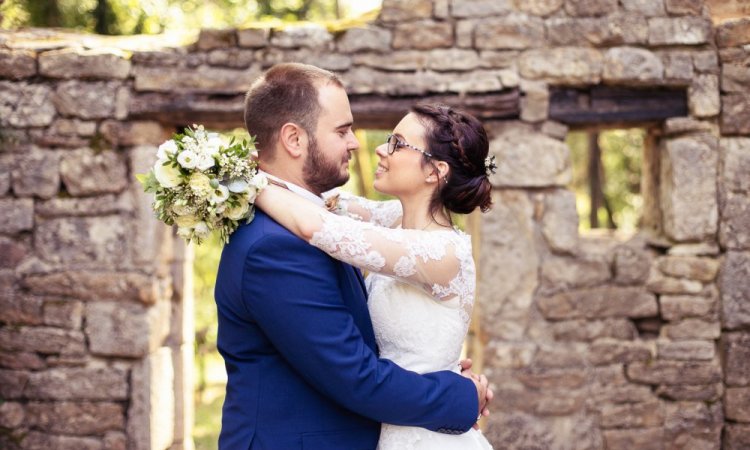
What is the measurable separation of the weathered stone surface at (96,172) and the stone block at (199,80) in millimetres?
467

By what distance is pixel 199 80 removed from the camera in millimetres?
4184

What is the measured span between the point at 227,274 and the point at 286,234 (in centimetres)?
22

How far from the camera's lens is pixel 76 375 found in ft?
13.8

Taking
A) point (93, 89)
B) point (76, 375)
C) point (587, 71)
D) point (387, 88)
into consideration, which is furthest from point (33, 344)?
point (587, 71)

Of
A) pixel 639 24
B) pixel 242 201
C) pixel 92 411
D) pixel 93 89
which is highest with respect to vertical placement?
pixel 639 24

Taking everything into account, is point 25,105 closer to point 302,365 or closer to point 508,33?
point 508,33

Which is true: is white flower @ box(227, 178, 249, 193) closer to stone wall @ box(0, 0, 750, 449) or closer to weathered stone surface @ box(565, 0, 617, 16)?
stone wall @ box(0, 0, 750, 449)

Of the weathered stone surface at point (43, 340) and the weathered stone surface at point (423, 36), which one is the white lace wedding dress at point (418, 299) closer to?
the weathered stone surface at point (423, 36)

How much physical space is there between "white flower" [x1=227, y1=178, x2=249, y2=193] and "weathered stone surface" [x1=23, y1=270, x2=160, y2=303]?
237 centimetres

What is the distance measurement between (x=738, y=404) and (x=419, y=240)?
309 centimetres

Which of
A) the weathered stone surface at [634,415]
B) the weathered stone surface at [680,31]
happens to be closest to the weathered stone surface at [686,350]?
the weathered stone surface at [634,415]

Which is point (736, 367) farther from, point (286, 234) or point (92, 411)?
point (92, 411)

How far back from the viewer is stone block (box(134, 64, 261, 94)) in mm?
4176

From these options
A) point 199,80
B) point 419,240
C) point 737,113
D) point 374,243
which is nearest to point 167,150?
point 374,243
